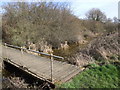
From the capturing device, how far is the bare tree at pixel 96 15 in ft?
82.9

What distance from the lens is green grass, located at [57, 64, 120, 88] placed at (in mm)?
3514

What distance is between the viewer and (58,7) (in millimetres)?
13219

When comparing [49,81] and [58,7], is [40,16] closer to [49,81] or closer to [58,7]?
[58,7]

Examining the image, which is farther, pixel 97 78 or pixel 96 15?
pixel 96 15

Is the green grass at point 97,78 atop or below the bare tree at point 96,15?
below

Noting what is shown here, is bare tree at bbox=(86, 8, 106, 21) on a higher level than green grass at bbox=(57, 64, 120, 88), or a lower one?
higher

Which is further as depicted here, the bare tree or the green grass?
the bare tree

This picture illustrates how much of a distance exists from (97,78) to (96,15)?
2455 cm

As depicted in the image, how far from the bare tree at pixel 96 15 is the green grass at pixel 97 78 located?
2284cm

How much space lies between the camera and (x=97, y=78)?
152 inches

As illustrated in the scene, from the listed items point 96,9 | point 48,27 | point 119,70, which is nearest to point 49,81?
point 119,70

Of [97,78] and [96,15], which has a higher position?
[96,15]

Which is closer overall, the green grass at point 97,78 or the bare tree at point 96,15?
the green grass at point 97,78

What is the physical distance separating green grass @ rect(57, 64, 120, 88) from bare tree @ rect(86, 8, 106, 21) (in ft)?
74.9
